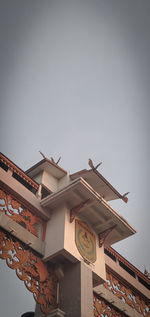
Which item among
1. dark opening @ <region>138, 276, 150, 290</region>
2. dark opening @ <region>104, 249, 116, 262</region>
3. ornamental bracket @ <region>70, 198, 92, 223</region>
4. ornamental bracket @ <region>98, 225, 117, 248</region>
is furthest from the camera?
dark opening @ <region>138, 276, 150, 290</region>

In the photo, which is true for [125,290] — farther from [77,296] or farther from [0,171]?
[0,171]

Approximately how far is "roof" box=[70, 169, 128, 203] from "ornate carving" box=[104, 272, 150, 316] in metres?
2.28

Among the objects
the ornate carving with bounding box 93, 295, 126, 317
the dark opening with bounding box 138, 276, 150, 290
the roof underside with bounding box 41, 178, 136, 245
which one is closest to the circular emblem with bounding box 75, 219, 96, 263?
the roof underside with bounding box 41, 178, 136, 245

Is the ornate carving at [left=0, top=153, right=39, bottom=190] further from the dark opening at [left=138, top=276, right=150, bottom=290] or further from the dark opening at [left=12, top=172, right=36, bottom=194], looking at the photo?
the dark opening at [left=138, top=276, right=150, bottom=290]

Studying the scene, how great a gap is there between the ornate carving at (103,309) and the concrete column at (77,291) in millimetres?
1457

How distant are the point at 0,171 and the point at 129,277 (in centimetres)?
562

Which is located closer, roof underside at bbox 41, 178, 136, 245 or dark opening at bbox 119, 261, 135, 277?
roof underside at bbox 41, 178, 136, 245

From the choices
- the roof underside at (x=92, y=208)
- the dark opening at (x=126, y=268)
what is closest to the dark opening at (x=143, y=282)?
the dark opening at (x=126, y=268)

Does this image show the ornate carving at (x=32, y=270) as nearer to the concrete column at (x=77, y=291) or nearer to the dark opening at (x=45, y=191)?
the concrete column at (x=77, y=291)

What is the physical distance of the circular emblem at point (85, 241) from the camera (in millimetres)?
8164

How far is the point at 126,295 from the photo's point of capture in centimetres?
1040

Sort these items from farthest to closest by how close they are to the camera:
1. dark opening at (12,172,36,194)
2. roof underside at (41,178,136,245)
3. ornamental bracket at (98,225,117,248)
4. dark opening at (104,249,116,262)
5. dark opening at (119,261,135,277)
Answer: dark opening at (119,261,135,277)
dark opening at (104,249,116,262)
ornamental bracket at (98,225,117,248)
dark opening at (12,172,36,194)
roof underside at (41,178,136,245)

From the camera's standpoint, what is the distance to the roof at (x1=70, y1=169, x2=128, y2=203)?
9.60 meters

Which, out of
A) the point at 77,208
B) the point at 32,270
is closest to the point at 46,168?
the point at 77,208
